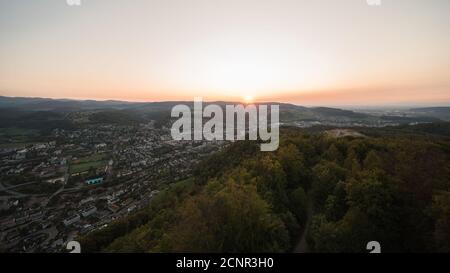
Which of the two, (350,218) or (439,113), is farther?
(439,113)

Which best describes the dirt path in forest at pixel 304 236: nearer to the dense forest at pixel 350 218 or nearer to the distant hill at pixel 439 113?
the dense forest at pixel 350 218

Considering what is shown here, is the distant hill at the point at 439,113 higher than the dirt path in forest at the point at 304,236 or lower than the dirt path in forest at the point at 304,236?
higher

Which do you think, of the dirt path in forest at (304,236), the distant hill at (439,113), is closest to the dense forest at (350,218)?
the dirt path in forest at (304,236)

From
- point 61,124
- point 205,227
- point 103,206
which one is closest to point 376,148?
point 205,227

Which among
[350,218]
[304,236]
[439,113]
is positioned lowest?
[304,236]

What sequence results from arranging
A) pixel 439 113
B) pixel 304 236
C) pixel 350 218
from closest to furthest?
pixel 350 218
pixel 304 236
pixel 439 113

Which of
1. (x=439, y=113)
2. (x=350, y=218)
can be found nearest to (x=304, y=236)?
(x=350, y=218)

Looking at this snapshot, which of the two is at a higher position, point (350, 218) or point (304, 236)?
point (350, 218)

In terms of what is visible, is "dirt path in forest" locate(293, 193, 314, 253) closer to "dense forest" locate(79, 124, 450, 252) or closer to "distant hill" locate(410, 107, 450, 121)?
"dense forest" locate(79, 124, 450, 252)

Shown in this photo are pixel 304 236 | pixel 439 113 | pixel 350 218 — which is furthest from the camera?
pixel 439 113

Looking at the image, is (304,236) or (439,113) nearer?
(304,236)

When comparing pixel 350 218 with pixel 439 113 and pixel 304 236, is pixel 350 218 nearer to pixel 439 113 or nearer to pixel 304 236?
pixel 304 236

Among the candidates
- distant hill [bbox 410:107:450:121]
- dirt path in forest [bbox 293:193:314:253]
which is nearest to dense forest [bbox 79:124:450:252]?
dirt path in forest [bbox 293:193:314:253]
